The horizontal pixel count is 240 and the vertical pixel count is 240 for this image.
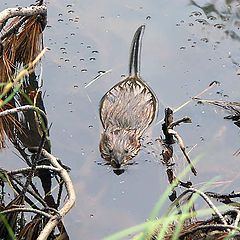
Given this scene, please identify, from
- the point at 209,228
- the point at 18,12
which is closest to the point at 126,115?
the point at 18,12

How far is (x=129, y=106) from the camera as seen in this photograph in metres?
4.45

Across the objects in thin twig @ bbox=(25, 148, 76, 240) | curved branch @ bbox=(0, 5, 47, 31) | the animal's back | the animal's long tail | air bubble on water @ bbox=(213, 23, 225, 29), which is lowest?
the animal's back

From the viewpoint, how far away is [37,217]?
314 centimetres

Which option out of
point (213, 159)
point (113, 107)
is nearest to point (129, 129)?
point (113, 107)

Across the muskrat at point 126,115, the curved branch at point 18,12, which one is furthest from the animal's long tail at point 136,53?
the curved branch at point 18,12

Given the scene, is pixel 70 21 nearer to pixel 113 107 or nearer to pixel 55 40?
pixel 55 40

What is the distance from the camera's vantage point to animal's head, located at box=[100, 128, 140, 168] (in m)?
4.03

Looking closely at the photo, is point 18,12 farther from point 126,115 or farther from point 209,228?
point 209,228

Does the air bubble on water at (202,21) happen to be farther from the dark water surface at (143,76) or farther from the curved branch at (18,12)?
the curved branch at (18,12)

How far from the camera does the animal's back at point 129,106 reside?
14.2 ft

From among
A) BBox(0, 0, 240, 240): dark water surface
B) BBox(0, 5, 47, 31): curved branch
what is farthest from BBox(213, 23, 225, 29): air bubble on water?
BBox(0, 5, 47, 31): curved branch

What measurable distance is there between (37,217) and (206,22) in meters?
2.67

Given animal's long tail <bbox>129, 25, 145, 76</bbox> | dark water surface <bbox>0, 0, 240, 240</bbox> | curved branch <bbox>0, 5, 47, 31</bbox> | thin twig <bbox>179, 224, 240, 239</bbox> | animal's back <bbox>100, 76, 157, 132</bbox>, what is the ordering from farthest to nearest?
animal's long tail <bbox>129, 25, 145, 76</bbox> < animal's back <bbox>100, 76, 157, 132</bbox> < dark water surface <bbox>0, 0, 240, 240</bbox> < curved branch <bbox>0, 5, 47, 31</bbox> < thin twig <bbox>179, 224, 240, 239</bbox>

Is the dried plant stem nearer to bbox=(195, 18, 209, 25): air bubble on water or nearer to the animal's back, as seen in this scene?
Result: the animal's back
